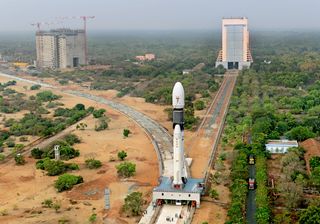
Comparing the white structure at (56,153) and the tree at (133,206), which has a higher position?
the white structure at (56,153)

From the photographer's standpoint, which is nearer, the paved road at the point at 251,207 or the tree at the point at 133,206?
the paved road at the point at 251,207

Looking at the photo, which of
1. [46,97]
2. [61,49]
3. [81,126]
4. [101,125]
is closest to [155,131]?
[101,125]

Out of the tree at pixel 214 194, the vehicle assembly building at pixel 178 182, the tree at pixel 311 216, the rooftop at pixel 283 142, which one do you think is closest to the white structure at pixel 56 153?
the vehicle assembly building at pixel 178 182

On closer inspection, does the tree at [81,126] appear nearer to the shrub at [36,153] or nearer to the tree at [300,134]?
the shrub at [36,153]

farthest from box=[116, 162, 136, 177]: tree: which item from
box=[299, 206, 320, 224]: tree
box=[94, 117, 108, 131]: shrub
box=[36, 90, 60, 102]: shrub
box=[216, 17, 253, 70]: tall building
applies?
box=[216, 17, 253, 70]: tall building

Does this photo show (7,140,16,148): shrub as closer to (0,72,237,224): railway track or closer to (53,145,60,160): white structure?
(53,145,60,160): white structure

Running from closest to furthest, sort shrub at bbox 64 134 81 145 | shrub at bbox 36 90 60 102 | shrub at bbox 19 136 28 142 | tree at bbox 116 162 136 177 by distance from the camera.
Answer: tree at bbox 116 162 136 177 < shrub at bbox 64 134 81 145 < shrub at bbox 19 136 28 142 < shrub at bbox 36 90 60 102

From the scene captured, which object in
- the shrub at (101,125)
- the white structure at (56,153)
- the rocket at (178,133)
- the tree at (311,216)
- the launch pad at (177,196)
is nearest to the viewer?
the tree at (311,216)

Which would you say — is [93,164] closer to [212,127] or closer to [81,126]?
[81,126]
